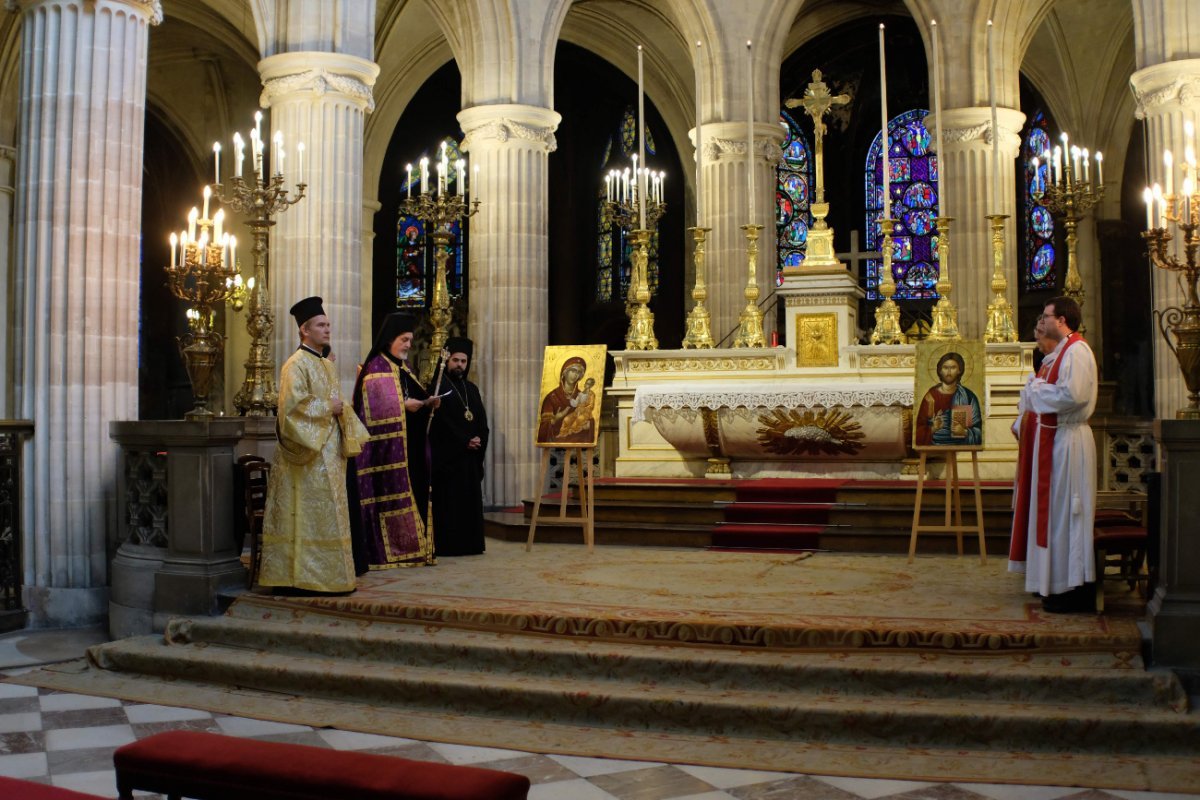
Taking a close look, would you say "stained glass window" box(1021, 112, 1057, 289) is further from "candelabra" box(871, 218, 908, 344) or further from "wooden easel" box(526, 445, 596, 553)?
"wooden easel" box(526, 445, 596, 553)

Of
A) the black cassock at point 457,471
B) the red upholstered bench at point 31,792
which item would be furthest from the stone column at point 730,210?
the red upholstered bench at point 31,792

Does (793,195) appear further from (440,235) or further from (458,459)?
(458,459)

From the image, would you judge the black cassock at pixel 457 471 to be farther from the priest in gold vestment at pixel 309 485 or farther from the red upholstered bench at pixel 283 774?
the red upholstered bench at pixel 283 774

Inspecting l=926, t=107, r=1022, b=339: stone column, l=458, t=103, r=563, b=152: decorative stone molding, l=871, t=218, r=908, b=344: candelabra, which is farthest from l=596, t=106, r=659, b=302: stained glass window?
l=871, t=218, r=908, b=344: candelabra

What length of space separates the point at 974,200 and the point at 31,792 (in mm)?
13144

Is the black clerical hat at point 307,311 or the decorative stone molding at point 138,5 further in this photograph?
the decorative stone molding at point 138,5

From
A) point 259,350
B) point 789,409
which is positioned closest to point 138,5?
point 259,350

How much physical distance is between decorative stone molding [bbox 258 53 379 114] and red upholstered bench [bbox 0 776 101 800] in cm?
818

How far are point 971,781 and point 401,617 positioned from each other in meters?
2.88

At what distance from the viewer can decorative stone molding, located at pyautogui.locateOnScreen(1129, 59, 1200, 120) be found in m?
11.0

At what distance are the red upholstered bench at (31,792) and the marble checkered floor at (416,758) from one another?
4.41ft

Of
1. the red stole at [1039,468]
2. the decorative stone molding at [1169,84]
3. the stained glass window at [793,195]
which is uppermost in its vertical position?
the stained glass window at [793,195]

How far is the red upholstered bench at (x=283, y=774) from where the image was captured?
2.75 meters

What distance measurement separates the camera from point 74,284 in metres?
7.16
